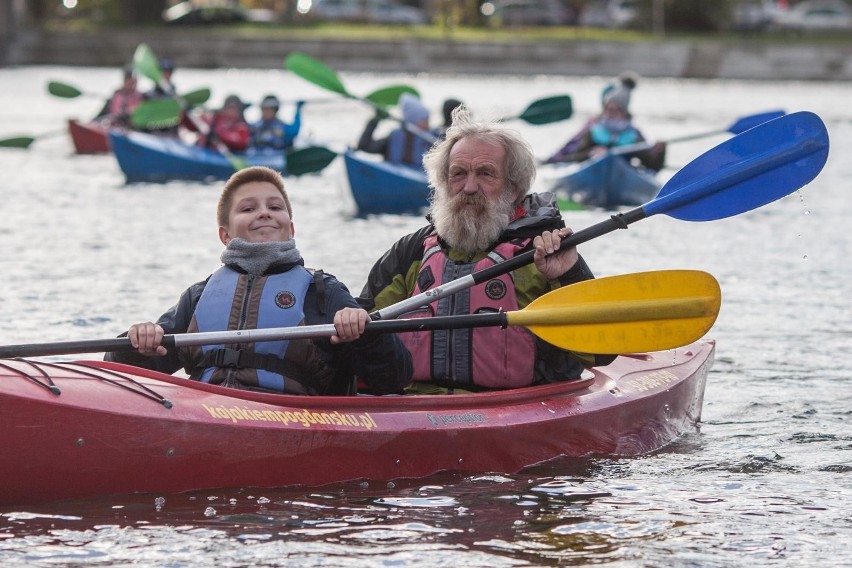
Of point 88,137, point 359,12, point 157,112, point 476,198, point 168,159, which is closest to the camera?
point 476,198

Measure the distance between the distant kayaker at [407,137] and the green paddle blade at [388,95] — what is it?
8 cm

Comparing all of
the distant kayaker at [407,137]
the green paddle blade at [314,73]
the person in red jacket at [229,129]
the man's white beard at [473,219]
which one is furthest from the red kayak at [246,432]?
the person in red jacket at [229,129]

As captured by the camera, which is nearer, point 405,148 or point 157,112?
point 405,148

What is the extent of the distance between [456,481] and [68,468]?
1.27 metres

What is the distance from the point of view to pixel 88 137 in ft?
58.6

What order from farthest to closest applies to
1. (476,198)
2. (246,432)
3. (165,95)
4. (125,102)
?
(125,102) < (165,95) < (476,198) < (246,432)

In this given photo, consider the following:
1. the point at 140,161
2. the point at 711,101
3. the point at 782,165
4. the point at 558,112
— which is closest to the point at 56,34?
the point at 711,101

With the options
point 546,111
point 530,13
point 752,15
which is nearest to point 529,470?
point 546,111

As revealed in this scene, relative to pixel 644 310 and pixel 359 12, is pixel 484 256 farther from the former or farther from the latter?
pixel 359 12

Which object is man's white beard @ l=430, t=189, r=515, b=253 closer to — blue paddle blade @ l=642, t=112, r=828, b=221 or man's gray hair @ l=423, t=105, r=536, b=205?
man's gray hair @ l=423, t=105, r=536, b=205

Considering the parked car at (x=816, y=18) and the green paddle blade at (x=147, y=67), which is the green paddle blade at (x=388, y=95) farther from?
the parked car at (x=816, y=18)

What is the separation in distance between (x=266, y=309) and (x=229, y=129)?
1096 centimetres

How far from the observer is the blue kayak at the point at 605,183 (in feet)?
42.4

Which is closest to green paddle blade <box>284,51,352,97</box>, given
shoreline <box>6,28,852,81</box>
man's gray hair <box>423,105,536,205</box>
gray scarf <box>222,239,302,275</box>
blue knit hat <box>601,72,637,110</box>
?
blue knit hat <box>601,72,637,110</box>
